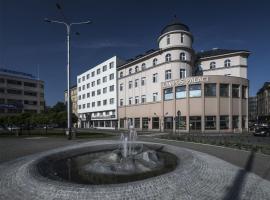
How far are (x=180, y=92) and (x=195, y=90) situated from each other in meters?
3.16

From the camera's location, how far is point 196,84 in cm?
4288

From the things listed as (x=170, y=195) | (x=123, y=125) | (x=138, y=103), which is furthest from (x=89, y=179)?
(x=123, y=125)

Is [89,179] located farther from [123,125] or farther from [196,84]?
[123,125]

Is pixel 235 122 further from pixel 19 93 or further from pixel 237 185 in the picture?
pixel 19 93

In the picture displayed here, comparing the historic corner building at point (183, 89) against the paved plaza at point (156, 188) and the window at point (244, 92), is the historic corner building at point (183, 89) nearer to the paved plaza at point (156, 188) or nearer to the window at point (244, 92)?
the window at point (244, 92)

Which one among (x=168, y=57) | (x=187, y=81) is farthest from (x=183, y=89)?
(x=168, y=57)

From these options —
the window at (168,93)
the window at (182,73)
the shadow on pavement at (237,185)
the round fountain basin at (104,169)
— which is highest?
the window at (182,73)

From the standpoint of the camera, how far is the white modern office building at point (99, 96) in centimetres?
6606

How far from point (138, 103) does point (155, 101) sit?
6.63 metres

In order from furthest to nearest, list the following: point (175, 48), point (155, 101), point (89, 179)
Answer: point (155, 101) < point (175, 48) < point (89, 179)

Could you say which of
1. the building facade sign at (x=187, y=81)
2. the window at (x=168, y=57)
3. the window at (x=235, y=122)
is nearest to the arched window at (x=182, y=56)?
the window at (x=168, y=57)

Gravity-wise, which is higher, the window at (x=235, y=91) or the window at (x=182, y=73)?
the window at (x=182, y=73)

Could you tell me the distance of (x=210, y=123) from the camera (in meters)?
42.2

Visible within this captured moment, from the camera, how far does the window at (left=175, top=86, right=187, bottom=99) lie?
44.3 m
